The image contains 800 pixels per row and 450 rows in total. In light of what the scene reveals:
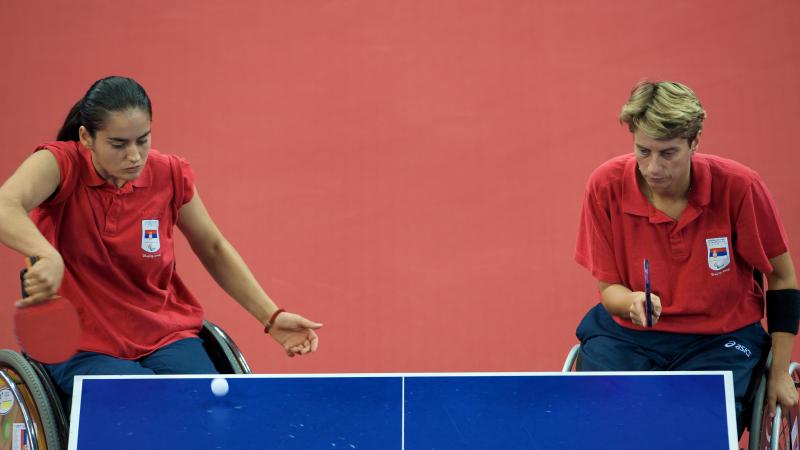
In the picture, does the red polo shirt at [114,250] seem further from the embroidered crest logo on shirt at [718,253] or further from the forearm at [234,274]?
the embroidered crest logo on shirt at [718,253]

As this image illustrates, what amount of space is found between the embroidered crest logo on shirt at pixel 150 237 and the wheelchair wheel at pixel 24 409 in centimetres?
40

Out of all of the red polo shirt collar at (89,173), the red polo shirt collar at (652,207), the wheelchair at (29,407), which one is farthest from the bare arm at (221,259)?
the red polo shirt collar at (652,207)

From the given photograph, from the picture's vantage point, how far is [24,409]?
2.22 meters

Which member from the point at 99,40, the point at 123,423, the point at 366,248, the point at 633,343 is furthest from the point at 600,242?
the point at 99,40

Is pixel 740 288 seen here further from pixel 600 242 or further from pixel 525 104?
pixel 525 104

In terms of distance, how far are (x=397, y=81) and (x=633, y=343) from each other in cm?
171

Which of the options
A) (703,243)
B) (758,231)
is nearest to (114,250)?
(703,243)

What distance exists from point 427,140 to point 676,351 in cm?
163

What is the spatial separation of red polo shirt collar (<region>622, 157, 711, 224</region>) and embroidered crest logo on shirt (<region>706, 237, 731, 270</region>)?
78mm

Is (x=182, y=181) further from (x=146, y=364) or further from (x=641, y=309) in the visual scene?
(x=641, y=309)

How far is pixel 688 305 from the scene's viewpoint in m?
2.52

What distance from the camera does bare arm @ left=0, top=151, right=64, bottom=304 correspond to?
85.8 inches

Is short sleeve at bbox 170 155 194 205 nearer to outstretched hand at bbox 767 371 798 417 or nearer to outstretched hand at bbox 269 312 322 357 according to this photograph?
outstretched hand at bbox 269 312 322 357

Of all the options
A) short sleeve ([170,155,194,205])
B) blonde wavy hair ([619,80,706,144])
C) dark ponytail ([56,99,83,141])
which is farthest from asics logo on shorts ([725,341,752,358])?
dark ponytail ([56,99,83,141])
